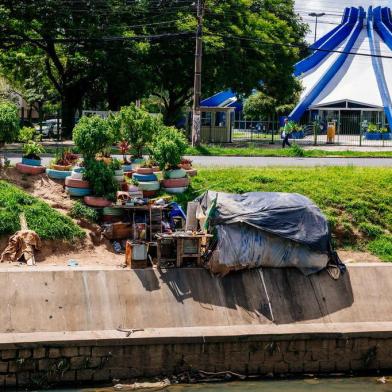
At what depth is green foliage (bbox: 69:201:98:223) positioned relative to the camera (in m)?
16.9

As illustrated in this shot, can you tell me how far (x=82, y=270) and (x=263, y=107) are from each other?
32409mm

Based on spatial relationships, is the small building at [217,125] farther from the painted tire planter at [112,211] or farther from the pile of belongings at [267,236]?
the pile of belongings at [267,236]

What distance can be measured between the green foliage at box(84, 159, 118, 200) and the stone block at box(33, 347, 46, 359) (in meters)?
5.27

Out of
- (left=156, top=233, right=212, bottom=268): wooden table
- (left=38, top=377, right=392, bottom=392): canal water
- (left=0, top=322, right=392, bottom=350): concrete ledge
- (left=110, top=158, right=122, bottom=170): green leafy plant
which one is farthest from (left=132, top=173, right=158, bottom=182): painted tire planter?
(left=38, top=377, right=392, bottom=392): canal water

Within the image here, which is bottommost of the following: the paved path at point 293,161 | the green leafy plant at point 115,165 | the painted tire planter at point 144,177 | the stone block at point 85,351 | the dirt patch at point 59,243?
the stone block at point 85,351

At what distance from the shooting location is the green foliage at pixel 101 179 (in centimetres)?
1719

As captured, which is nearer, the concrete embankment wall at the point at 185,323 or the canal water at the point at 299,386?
the concrete embankment wall at the point at 185,323

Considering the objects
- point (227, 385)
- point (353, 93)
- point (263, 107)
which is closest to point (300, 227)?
point (227, 385)

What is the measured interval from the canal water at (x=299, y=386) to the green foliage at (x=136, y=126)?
25.0 ft

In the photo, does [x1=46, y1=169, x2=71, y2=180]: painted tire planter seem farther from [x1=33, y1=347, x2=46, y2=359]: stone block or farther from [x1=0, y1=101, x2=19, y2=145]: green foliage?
[x1=33, y1=347, x2=46, y2=359]: stone block

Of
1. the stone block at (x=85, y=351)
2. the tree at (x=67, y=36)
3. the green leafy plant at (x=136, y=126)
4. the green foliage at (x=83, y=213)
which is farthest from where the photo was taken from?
the tree at (x=67, y=36)

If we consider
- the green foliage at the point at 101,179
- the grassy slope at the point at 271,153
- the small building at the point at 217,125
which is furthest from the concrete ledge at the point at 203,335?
the small building at the point at 217,125

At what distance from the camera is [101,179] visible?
56.5 ft

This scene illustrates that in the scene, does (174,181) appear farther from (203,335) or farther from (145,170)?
(203,335)
